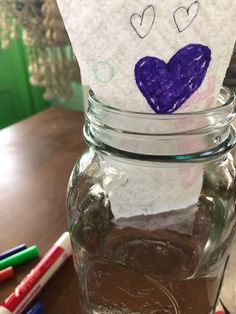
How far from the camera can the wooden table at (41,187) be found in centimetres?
33

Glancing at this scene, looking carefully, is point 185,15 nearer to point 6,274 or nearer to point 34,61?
Result: point 6,274

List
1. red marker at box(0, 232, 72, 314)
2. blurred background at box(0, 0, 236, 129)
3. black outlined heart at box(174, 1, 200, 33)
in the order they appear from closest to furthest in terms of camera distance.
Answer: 1. black outlined heart at box(174, 1, 200, 33)
2. red marker at box(0, 232, 72, 314)
3. blurred background at box(0, 0, 236, 129)

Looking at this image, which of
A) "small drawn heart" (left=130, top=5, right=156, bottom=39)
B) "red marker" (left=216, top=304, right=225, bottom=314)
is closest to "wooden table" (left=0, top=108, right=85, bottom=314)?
"red marker" (left=216, top=304, right=225, bottom=314)

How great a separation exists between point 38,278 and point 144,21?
0.23 meters

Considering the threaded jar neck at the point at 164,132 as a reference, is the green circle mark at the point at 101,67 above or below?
above

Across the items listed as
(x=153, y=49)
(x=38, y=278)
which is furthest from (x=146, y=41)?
(x=38, y=278)

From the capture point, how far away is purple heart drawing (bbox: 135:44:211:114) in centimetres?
21

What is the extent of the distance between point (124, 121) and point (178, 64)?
0.15ft

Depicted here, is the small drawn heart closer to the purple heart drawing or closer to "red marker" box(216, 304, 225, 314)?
the purple heart drawing

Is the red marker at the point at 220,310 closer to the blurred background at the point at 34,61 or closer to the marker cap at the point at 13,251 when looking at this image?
the marker cap at the point at 13,251

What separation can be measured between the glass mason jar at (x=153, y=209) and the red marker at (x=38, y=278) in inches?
1.4

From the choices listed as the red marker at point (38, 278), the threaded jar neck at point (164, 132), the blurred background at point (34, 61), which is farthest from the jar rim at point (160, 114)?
the blurred background at point (34, 61)

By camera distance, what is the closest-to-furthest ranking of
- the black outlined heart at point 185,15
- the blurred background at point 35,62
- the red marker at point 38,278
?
the black outlined heart at point 185,15, the red marker at point 38,278, the blurred background at point 35,62

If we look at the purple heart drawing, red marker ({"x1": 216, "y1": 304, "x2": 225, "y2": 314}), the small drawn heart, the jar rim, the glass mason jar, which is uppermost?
the small drawn heart
